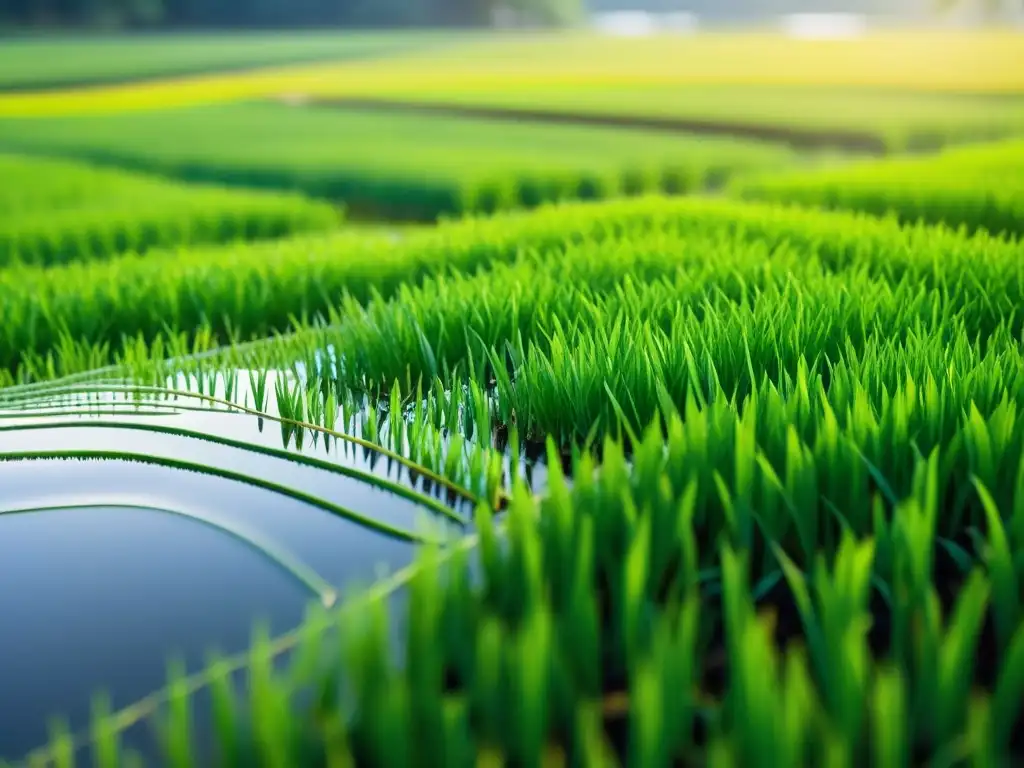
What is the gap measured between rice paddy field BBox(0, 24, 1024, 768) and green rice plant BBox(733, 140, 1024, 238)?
0.63 m

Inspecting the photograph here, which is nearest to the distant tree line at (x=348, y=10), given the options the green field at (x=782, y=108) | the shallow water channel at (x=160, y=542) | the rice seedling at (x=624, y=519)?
the green field at (x=782, y=108)

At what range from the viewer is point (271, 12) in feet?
30.8

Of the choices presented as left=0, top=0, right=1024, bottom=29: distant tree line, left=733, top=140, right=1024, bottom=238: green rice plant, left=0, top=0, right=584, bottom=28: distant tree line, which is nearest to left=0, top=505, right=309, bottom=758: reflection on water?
left=733, top=140, right=1024, bottom=238: green rice plant

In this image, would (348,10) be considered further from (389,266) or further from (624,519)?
(624,519)

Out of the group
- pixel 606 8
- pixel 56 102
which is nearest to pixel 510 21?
pixel 606 8

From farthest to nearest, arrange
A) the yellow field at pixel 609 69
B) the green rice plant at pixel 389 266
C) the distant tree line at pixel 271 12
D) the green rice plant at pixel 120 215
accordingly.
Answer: the distant tree line at pixel 271 12 < the yellow field at pixel 609 69 < the green rice plant at pixel 120 215 < the green rice plant at pixel 389 266

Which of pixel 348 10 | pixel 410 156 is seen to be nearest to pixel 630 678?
pixel 410 156

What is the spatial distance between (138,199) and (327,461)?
140 inches

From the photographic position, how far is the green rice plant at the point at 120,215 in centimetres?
354

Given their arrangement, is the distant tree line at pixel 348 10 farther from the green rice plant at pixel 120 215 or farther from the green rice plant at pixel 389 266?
the green rice plant at pixel 389 266

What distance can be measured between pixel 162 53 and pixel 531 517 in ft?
23.6

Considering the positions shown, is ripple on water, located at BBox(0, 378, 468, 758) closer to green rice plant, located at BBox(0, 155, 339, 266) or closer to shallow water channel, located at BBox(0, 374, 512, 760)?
shallow water channel, located at BBox(0, 374, 512, 760)

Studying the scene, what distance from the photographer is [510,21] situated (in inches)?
472

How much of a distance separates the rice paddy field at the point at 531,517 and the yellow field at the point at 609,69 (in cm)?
353
